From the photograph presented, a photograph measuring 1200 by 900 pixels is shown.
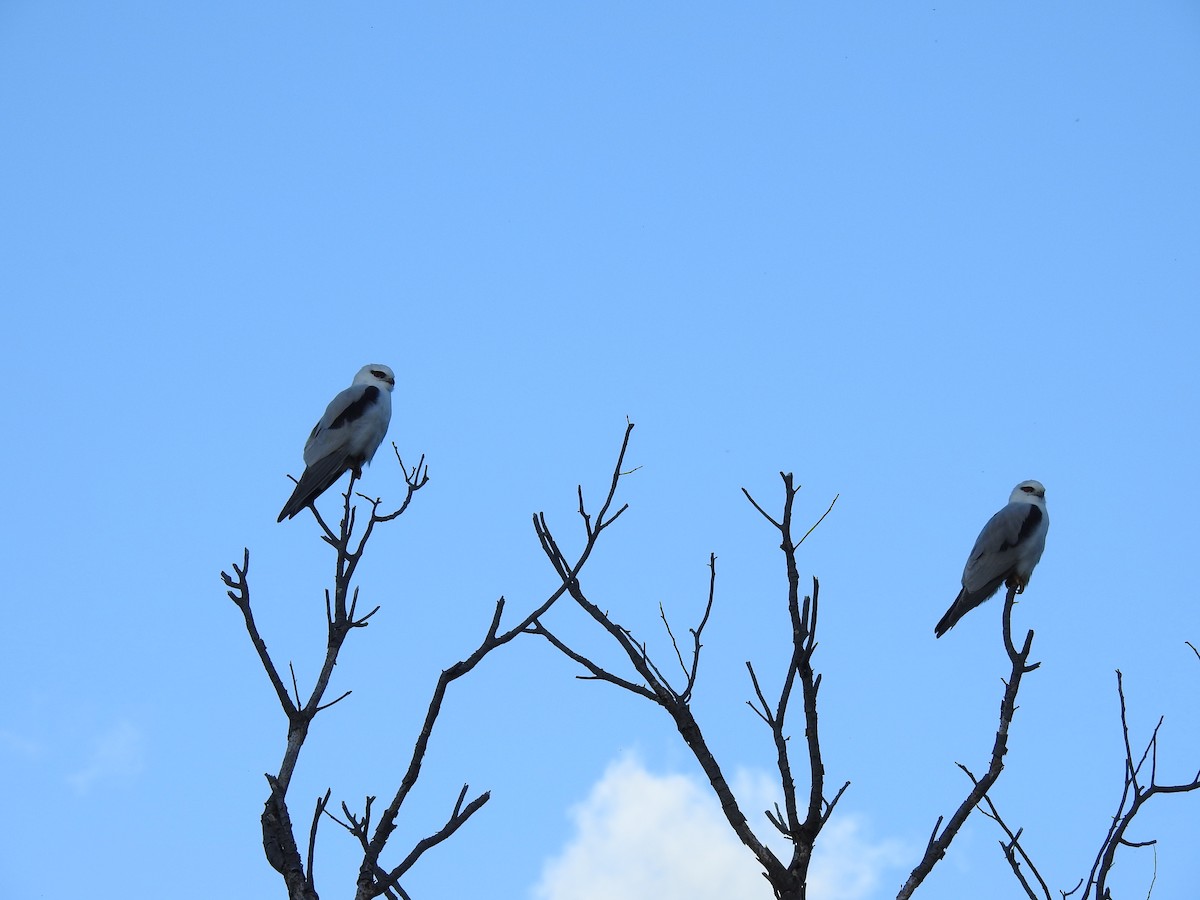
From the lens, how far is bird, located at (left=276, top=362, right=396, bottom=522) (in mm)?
7031

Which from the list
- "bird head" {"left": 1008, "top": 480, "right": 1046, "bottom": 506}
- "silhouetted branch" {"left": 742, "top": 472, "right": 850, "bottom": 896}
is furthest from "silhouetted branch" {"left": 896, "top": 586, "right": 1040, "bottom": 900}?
"bird head" {"left": 1008, "top": 480, "right": 1046, "bottom": 506}

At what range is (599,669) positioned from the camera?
11.2 ft

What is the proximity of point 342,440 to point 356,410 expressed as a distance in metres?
0.31

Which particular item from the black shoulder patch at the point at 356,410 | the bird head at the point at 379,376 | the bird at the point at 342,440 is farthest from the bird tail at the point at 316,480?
the bird head at the point at 379,376

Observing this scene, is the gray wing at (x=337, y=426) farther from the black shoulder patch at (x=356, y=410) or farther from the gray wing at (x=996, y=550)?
the gray wing at (x=996, y=550)

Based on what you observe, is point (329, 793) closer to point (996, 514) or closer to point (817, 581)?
point (817, 581)

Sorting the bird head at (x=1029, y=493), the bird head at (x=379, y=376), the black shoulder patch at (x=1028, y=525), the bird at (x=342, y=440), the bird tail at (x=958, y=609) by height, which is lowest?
the bird tail at (x=958, y=609)

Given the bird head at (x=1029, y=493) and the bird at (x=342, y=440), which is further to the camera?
the bird head at (x=1029, y=493)

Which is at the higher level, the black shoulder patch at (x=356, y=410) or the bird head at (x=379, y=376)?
the bird head at (x=379, y=376)

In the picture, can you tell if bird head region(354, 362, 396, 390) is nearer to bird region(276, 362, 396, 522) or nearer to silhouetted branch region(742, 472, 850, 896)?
bird region(276, 362, 396, 522)

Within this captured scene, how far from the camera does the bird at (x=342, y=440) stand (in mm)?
7031

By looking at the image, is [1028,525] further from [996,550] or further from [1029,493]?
[1029,493]

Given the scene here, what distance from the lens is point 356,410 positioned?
24.6 feet

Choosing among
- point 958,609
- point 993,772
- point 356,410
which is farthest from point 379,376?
point 993,772
